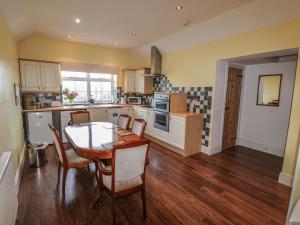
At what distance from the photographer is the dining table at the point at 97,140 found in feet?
5.90

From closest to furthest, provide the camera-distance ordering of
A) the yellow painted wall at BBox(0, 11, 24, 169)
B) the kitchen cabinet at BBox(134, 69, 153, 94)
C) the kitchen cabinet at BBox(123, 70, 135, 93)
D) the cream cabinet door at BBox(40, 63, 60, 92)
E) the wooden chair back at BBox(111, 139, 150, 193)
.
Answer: the wooden chair back at BBox(111, 139, 150, 193)
the yellow painted wall at BBox(0, 11, 24, 169)
the cream cabinet door at BBox(40, 63, 60, 92)
the kitchen cabinet at BBox(134, 69, 153, 94)
the kitchen cabinet at BBox(123, 70, 135, 93)

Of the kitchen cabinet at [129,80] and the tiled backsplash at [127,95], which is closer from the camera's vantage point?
the kitchen cabinet at [129,80]

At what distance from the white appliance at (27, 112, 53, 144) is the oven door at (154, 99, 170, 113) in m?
2.55

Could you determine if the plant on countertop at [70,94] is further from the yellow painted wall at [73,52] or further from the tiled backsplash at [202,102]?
the tiled backsplash at [202,102]

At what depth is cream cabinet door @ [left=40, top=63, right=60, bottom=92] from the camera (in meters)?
4.07

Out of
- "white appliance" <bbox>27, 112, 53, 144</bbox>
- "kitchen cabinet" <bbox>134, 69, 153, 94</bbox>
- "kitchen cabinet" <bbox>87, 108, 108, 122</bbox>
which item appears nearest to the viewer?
"white appliance" <bbox>27, 112, 53, 144</bbox>

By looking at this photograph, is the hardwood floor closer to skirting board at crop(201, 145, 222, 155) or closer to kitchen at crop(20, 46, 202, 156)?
skirting board at crop(201, 145, 222, 155)

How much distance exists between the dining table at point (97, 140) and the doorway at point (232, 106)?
252 cm

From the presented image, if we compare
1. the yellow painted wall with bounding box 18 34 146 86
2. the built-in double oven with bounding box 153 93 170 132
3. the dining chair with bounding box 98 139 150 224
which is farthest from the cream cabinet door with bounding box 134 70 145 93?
the dining chair with bounding box 98 139 150 224

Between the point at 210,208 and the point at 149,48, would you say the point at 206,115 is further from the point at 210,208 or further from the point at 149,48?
the point at 149,48

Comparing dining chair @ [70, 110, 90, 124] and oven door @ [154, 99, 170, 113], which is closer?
dining chair @ [70, 110, 90, 124]

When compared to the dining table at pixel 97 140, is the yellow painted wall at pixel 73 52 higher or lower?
higher

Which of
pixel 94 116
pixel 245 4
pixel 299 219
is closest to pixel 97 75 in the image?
pixel 94 116

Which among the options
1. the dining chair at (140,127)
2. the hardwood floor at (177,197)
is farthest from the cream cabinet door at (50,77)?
the dining chair at (140,127)
